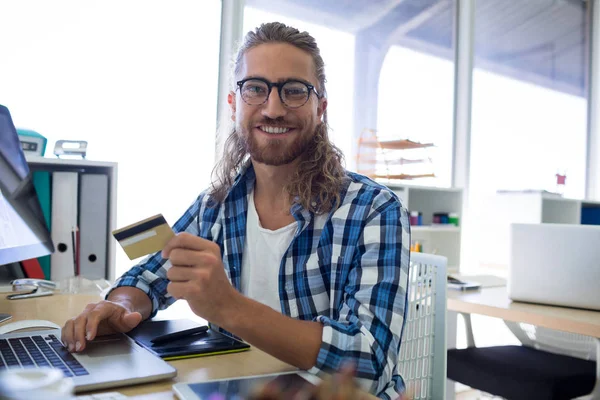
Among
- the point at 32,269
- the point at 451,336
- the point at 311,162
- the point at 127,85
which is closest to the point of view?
the point at 311,162

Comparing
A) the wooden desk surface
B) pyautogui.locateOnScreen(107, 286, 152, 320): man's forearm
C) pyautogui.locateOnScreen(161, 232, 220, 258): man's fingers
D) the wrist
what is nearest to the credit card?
pyautogui.locateOnScreen(161, 232, 220, 258): man's fingers

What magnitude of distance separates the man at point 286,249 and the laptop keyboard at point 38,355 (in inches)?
1.2

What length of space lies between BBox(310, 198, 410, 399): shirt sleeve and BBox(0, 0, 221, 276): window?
4.77 feet

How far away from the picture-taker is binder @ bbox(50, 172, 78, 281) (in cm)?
167

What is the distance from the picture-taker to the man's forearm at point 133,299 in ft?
3.70

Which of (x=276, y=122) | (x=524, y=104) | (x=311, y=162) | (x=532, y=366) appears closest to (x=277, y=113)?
(x=276, y=122)

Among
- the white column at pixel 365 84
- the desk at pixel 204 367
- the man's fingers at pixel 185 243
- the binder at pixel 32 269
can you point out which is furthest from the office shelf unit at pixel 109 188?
the white column at pixel 365 84

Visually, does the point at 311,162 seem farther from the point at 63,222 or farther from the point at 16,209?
the point at 63,222

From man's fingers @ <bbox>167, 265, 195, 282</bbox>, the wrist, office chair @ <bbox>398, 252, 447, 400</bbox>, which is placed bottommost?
office chair @ <bbox>398, 252, 447, 400</bbox>

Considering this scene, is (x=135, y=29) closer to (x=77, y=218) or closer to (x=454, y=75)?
(x=77, y=218)

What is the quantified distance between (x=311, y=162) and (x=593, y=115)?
15.9 feet

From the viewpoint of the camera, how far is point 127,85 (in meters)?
2.44

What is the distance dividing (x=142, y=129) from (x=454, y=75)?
244 cm

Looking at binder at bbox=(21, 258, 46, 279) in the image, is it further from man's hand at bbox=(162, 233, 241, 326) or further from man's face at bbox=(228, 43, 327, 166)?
man's hand at bbox=(162, 233, 241, 326)
